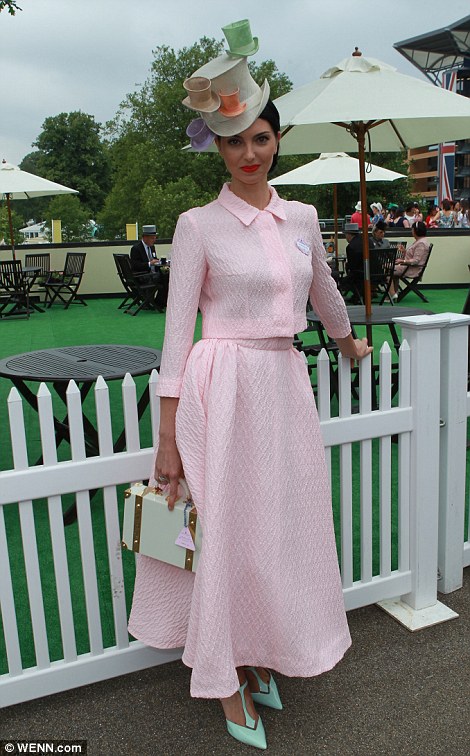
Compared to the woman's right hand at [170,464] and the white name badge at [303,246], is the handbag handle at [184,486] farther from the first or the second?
the white name badge at [303,246]

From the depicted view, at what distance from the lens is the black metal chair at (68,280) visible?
13492mm

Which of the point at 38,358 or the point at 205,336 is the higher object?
the point at 205,336

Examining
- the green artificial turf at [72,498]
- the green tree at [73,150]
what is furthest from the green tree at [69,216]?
the green artificial turf at [72,498]

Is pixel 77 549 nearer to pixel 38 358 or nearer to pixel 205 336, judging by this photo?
pixel 38 358

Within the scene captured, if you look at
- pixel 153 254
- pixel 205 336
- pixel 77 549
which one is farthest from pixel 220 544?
pixel 153 254

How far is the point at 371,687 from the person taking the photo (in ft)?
7.87

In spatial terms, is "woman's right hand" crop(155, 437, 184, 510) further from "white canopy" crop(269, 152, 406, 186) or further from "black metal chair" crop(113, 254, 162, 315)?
"black metal chair" crop(113, 254, 162, 315)

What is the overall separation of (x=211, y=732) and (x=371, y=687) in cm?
56

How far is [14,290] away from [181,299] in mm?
11876

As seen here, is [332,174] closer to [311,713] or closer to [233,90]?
[233,90]

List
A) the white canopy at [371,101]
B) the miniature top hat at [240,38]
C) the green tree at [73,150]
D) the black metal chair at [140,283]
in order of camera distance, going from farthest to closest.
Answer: the green tree at [73,150] → the black metal chair at [140,283] → the white canopy at [371,101] → the miniature top hat at [240,38]

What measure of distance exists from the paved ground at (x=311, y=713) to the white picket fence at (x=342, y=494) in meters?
0.09

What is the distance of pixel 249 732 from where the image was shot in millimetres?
2143

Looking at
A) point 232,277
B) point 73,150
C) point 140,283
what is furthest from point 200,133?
point 73,150
